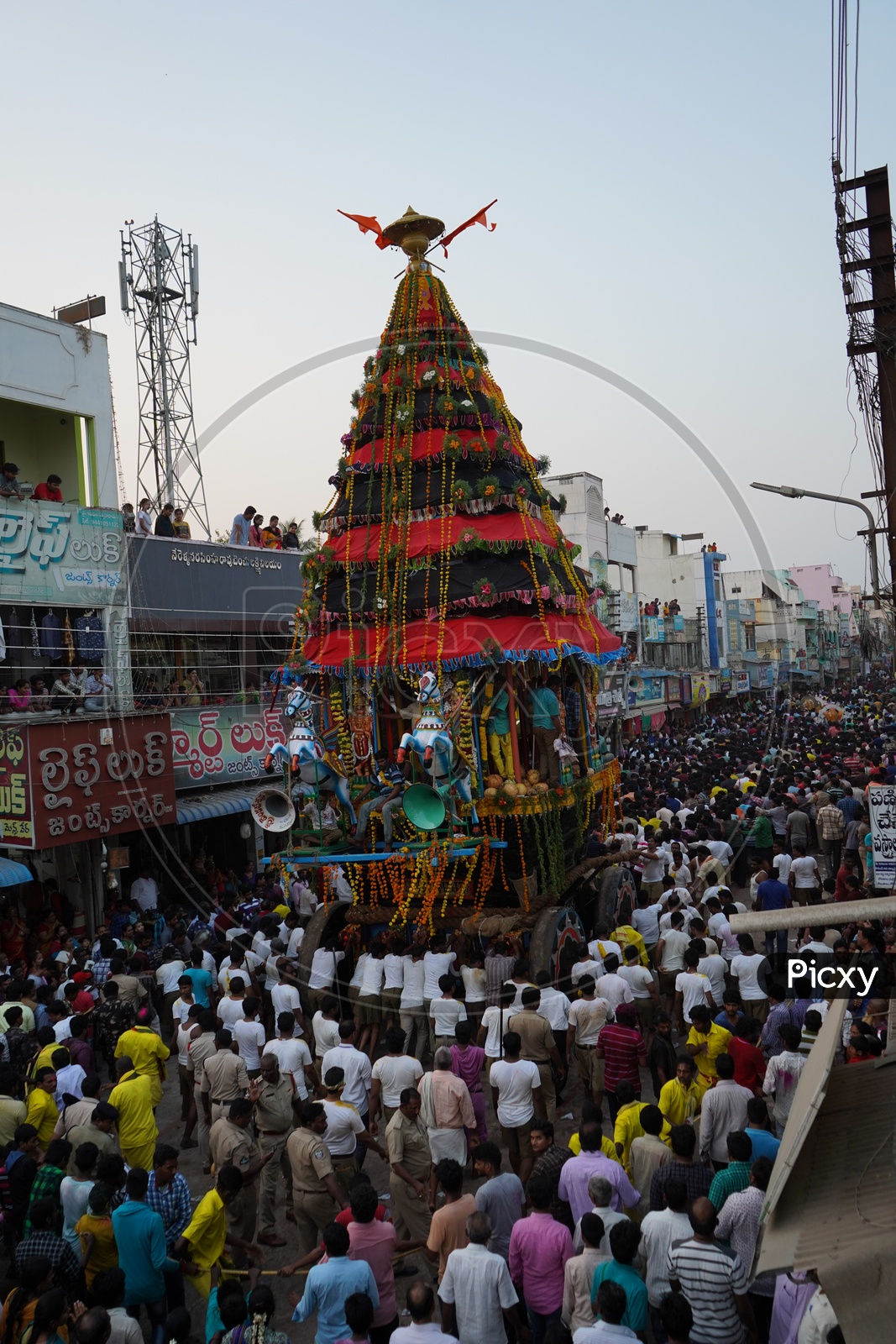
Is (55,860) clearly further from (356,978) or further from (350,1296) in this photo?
(350,1296)

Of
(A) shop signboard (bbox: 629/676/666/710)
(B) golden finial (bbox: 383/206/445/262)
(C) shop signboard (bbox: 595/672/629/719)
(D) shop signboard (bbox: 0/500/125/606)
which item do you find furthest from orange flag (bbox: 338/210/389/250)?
(A) shop signboard (bbox: 629/676/666/710)

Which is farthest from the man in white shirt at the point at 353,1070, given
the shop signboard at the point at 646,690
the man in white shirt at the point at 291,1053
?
the shop signboard at the point at 646,690

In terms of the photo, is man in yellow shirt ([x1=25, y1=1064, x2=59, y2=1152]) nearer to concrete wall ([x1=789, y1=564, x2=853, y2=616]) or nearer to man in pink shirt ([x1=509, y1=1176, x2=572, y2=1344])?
man in pink shirt ([x1=509, y1=1176, x2=572, y2=1344])

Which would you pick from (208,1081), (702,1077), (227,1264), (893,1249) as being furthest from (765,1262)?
(208,1081)

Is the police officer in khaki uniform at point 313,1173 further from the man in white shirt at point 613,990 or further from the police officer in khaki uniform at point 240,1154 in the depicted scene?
the man in white shirt at point 613,990

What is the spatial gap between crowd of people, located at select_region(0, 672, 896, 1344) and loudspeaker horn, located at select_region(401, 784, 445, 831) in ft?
3.57

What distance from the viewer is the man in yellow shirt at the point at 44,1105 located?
21.7 feet

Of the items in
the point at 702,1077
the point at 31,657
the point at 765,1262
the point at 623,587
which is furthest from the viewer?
the point at 623,587

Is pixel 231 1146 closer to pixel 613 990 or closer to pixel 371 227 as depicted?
pixel 613 990

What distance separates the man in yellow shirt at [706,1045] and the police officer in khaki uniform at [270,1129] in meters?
2.79

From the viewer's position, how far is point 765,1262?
2.69 m

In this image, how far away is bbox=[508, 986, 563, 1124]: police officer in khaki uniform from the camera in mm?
7184

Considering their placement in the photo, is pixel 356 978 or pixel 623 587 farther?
pixel 623 587

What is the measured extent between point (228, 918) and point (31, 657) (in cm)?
535
